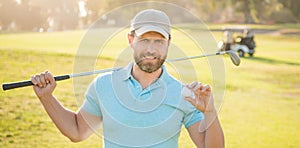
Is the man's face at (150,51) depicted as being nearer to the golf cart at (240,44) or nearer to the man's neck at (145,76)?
the man's neck at (145,76)

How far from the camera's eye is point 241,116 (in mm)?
9359

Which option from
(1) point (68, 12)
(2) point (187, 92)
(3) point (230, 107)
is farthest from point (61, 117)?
(1) point (68, 12)

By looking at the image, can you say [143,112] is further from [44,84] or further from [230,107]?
[230,107]

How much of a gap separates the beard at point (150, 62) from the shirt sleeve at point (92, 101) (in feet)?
0.83

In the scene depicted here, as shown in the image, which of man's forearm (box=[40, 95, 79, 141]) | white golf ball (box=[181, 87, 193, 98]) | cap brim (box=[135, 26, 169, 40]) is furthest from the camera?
man's forearm (box=[40, 95, 79, 141])

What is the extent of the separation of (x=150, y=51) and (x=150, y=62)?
0.16 ft

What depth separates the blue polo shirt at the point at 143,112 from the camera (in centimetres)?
260

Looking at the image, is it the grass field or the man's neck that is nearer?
the man's neck

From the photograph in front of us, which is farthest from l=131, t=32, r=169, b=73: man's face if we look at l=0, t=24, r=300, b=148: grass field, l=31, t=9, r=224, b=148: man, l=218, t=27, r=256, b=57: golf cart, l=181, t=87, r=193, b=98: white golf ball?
l=218, t=27, r=256, b=57: golf cart

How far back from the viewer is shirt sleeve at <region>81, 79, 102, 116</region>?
2.71 metres

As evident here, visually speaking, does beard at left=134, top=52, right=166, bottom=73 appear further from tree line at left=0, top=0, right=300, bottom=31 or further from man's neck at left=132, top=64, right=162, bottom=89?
tree line at left=0, top=0, right=300, bottom=31

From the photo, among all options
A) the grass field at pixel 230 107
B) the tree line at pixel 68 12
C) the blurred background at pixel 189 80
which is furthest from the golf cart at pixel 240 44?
the tree line at pixel 68 12

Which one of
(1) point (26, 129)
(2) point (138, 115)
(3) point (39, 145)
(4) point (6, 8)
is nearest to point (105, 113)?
(2) point (138, 115)

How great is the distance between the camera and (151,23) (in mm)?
2666
